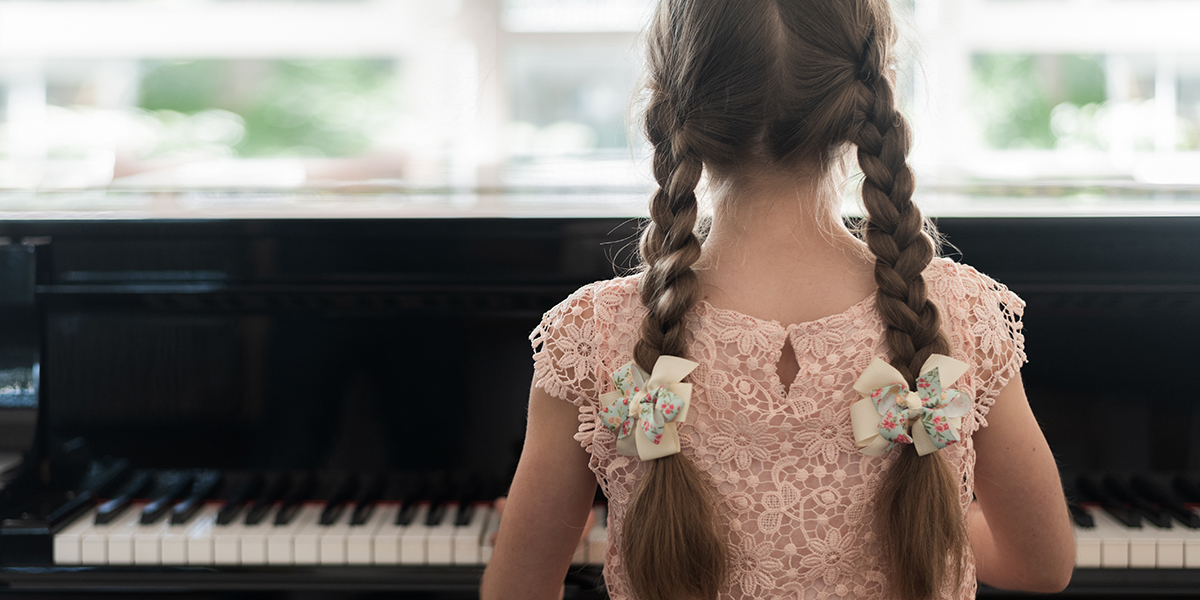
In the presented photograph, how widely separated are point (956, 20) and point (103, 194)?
2295mm

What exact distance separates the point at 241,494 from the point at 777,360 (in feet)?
3.30

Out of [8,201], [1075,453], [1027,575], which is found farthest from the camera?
[8,201]

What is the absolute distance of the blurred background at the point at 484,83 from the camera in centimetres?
199

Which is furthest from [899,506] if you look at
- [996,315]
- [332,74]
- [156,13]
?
[332,74]

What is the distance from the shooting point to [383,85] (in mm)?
2293

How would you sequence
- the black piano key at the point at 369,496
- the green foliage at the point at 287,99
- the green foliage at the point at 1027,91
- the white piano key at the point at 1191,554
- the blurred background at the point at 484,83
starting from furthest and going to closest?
the green foliage at the point at 1027,91, the green foliage at the point at 287,99, the blurred background at the point at 484,83, the black piano key at the point at 369,496, the white piano key at the point at 1191,554

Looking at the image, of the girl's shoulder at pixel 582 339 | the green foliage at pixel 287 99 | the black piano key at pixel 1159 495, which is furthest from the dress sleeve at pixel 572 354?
the green foliage at pixel 287 99

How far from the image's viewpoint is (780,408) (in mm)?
773

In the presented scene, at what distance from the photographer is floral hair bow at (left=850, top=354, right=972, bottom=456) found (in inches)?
29.2

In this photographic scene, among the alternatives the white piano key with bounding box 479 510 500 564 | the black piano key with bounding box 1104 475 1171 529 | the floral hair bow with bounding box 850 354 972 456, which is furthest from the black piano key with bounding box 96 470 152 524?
the black piano key with bounding box 1104 475 1171 529

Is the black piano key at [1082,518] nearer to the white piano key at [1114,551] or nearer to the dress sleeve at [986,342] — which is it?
A: the white piano key at [1114,551]

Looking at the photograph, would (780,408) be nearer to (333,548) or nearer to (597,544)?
(597,544)

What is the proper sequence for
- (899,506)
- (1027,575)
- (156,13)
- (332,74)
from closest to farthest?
1. (899,506)
2. (1027,575)
3. (156,13)
4. (332,74)

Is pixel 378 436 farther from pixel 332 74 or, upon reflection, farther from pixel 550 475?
pixel 332 74
